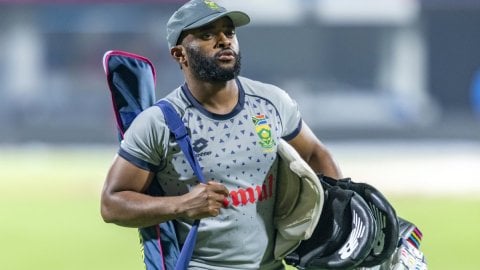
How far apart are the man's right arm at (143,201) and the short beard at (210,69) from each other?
452mm

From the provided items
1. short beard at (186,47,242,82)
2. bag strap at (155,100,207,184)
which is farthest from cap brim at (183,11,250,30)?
bag strap at (155,100,207,184)

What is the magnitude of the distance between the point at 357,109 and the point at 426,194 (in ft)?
21.2

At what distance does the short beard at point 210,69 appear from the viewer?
5059 mm

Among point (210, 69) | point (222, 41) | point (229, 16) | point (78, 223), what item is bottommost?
point (78, 223)

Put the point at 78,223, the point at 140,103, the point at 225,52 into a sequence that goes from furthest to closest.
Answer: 1. the point at 78,223
2. the point at 140,103
3. the point at 225,52

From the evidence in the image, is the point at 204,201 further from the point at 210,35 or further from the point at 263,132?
the point at 210,35

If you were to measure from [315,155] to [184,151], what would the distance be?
78 cm

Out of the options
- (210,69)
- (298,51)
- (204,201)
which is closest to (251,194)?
(204,201)

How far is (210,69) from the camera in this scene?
508 cm

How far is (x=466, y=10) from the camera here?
21.3 m

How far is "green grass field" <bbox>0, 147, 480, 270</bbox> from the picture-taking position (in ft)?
33.9

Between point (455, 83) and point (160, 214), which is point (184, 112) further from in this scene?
point (455, 83)

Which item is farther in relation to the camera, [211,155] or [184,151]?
[211,155]

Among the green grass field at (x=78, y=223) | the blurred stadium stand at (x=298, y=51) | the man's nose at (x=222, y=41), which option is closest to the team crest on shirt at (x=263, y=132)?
the man's nose at (x=222, y=41)
